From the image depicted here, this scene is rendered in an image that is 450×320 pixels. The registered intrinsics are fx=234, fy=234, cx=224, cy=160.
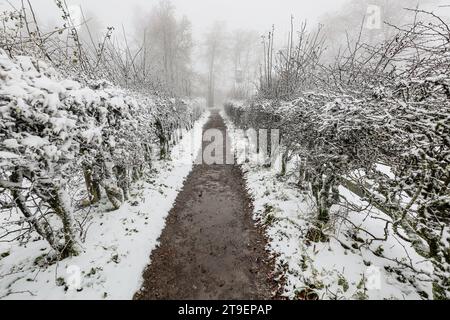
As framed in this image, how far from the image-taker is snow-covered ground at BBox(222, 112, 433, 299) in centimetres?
358

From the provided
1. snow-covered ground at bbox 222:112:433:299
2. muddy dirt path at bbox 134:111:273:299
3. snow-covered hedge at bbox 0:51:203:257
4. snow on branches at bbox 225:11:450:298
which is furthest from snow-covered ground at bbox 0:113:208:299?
snow on branches at bbox 225:11:450:298

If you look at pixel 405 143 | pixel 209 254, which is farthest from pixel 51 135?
pixel 405 143

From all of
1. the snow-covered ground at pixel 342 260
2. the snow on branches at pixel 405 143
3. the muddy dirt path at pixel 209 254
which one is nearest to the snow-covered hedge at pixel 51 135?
the muddy dirt path at pixel 209 254

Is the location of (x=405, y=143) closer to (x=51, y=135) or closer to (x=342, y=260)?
(x=342, y=260)

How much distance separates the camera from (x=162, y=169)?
8883mm

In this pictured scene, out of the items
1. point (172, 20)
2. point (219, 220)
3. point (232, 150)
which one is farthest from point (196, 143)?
point (172, 20)

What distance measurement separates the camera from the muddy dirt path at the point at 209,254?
3.91 m

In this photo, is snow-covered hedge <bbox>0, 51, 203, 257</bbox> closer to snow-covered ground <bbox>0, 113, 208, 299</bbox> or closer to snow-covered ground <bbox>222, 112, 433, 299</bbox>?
snow-covered ground <bbox>0, 113, 208, 299</bbox>

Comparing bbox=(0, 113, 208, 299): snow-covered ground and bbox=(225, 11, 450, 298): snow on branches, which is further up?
bbox=(225, 11, 450, 298): snow on branches

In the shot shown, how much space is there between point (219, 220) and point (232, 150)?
6.50 metres

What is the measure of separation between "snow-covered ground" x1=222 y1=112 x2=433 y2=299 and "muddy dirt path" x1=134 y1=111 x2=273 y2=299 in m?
0.40

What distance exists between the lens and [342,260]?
4125 millimetres

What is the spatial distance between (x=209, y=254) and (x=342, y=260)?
2.47 m

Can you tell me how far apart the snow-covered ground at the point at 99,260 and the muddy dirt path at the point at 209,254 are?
290 millimetres
